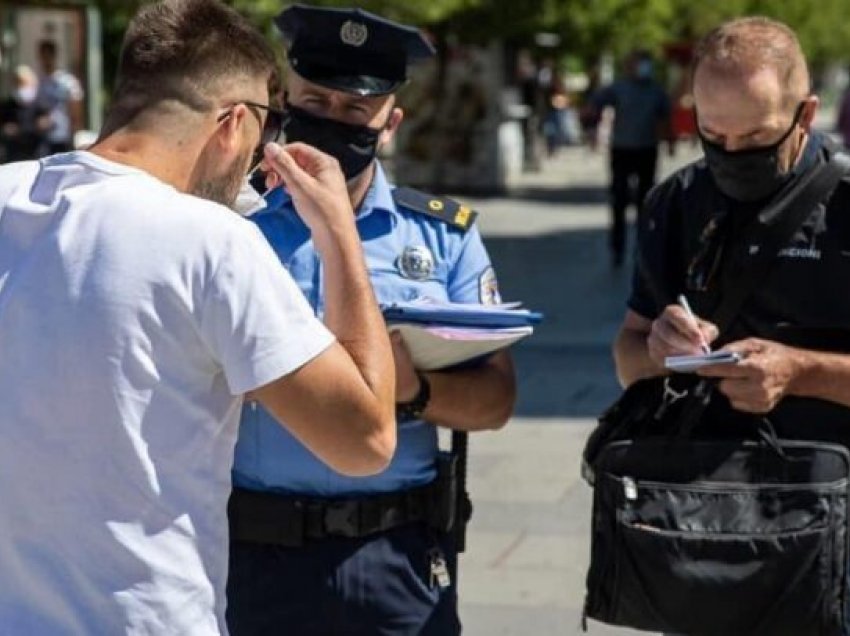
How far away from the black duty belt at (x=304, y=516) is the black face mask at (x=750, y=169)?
2.67 ft

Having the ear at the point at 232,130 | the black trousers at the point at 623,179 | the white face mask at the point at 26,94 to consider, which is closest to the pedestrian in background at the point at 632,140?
the black trousers at the point at 623,179

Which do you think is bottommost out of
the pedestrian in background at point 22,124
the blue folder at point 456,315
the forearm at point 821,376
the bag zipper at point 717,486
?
the pedestrian in background at point 22,124

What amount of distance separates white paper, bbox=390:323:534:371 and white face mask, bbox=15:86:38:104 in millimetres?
18345

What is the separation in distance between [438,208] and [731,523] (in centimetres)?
77

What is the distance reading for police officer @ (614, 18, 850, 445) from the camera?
331cm

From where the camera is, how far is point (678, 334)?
3.29 m

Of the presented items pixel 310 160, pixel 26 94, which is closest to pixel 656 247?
pixel 310 160

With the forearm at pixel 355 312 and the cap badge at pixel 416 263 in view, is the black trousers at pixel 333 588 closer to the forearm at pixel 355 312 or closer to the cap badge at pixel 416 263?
the cap badge at pixel 416 263

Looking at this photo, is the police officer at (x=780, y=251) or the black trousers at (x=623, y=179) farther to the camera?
the black trousers at (x=623, y=179)

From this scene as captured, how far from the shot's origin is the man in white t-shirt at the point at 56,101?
20891mm

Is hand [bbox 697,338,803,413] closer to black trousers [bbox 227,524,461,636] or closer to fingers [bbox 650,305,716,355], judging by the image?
fingers [bbox 650,305,716,355]

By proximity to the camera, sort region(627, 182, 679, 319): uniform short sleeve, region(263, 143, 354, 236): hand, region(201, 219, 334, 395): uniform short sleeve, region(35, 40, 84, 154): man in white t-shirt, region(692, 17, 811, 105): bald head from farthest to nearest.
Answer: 1. region(35, 40, 84, 154): man in white t-shirt
2. region(627, 182, 679, 319): uniform short sleeve
3. region(692, 17, 811, 105): bald head
4. region(263, 143, 354, 236): hand
5. region(201, 219, 334, 395): uniform short sleeve

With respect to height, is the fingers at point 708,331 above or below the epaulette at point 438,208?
below

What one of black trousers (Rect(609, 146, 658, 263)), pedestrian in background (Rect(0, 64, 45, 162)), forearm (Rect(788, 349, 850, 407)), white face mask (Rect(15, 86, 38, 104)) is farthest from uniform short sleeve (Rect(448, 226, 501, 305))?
white face mask (Rect(15, 86, 38, 104))
